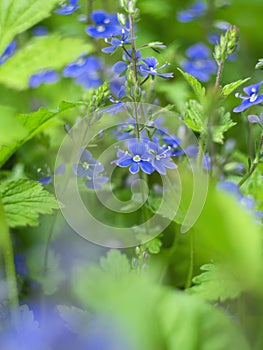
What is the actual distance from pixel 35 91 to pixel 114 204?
569 mm

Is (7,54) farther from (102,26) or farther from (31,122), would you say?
→ (31,122)

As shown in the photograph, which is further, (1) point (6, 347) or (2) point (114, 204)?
(2) point (114, 204)

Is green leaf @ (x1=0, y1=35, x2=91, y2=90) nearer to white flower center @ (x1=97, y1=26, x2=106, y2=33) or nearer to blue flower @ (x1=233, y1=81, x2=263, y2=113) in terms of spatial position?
white flower center @ (x1=97, y1=26, x2=106, y2=33)

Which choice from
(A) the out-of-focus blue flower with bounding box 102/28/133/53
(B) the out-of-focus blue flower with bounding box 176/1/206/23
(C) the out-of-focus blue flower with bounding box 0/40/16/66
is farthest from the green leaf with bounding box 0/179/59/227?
(B) the out-of-focus blue flower with bounding box 176/1/206/23

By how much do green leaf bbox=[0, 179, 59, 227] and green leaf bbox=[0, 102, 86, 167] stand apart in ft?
0.17

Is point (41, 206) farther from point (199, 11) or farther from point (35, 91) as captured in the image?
point (199, 11)

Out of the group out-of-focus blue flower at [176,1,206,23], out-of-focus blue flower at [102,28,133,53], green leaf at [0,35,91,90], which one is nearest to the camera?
out-of-focus blue flower at [102,28,133,53]

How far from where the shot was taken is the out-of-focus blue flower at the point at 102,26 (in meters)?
1.18

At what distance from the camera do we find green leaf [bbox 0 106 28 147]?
37.3 inches

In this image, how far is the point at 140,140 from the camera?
3.25 ft

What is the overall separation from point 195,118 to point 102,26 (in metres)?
0.38

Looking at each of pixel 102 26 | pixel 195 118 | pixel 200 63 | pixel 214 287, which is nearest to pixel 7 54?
pixel 102 26

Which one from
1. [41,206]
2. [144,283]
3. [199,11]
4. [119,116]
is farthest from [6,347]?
[199,11]

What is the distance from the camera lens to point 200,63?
1.59 m
